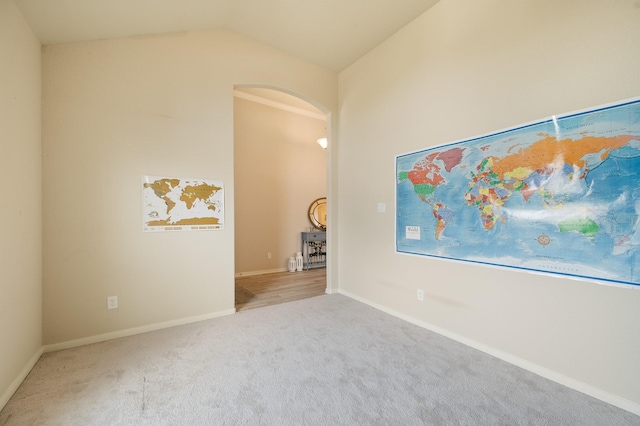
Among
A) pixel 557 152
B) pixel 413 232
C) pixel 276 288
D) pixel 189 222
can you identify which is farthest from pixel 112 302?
pixel 557 152

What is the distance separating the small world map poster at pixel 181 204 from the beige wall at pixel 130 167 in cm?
7

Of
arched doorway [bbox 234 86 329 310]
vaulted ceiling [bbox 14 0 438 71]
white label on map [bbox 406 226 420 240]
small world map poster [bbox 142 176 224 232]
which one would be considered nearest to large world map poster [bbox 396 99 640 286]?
white label on map [bbox 406 226 420 240]

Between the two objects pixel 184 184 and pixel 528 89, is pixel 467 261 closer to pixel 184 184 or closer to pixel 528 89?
pixel 528 89

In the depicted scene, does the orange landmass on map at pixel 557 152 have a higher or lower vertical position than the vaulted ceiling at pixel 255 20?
lower

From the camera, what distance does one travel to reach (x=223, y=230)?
3.06 meters

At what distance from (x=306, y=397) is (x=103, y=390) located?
136 cm

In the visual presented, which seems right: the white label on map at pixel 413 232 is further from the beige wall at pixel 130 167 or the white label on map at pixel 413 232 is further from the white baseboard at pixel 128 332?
the white baseboard at pixel 128 332

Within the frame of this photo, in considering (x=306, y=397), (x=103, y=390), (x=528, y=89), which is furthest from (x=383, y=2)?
(x=103, y=390)

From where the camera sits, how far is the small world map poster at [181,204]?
2.64 meters

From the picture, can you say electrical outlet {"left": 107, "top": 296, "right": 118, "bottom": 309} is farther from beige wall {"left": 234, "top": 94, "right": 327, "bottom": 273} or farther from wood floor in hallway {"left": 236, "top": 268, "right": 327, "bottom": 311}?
beige wall {"left": 234, "top": 94, "right": 327, "bottom": 273}

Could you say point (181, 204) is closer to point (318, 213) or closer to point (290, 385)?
point (290, 385)

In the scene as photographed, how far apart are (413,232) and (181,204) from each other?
2.53 meters

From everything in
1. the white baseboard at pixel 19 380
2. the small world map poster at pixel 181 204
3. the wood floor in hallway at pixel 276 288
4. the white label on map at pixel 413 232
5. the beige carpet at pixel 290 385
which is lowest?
the wood floor in hallway at pixel 276 288

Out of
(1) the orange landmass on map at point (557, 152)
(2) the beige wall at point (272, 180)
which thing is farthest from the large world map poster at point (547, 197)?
(2) the beige wall at point (272, 180)
